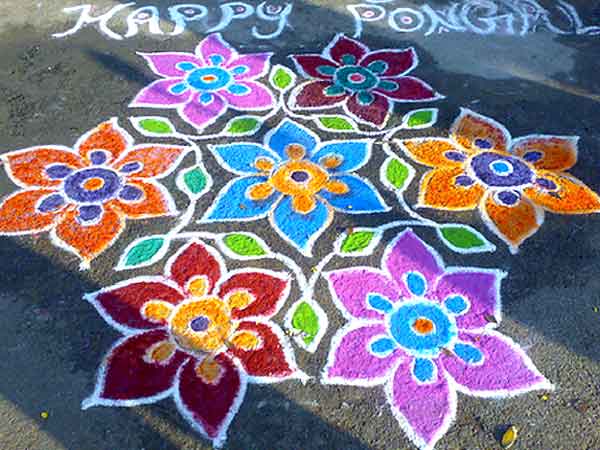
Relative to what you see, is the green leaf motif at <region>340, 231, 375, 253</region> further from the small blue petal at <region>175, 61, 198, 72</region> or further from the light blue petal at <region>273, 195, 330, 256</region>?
the small blue petal at <region>175, 61, 198, 72</region>

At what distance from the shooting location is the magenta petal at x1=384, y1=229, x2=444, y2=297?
3.45 meters

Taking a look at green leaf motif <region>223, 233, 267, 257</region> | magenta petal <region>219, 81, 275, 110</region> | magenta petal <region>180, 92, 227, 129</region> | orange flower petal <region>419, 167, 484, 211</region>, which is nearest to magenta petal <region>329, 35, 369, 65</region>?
magenta petal <region>219, 81, 275, 110</region>

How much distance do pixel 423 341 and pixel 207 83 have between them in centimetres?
293

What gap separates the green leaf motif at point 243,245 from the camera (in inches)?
141

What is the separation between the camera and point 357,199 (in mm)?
3943

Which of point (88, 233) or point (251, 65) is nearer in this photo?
point (88, 233)

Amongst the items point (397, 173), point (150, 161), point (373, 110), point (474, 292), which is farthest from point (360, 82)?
point (474, 292)

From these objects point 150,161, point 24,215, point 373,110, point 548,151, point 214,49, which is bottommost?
point 24,215

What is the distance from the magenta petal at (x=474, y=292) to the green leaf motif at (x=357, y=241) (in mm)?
495

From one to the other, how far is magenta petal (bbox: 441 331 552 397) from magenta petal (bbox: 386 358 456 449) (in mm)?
89

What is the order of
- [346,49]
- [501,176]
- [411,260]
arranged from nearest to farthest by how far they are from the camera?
[411,260] → [501,176] → [346,49]

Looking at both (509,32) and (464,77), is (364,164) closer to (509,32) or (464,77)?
(464,77)

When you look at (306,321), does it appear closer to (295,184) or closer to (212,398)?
(212,398)

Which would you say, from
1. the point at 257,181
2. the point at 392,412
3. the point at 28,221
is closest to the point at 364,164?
the point at 257,181
